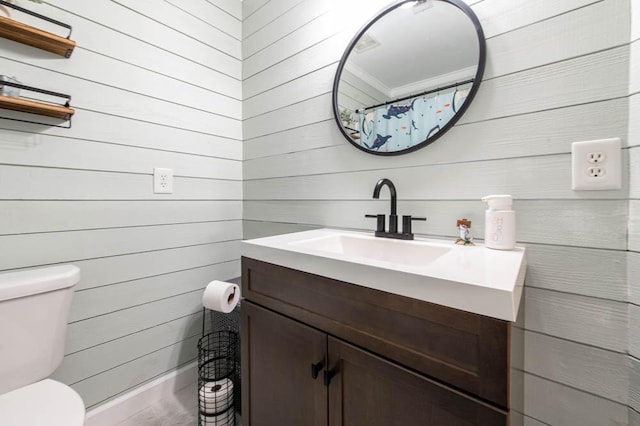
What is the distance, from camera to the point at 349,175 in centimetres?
121

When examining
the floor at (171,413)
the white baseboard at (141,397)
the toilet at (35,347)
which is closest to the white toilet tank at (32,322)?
the toilet at (35,347)

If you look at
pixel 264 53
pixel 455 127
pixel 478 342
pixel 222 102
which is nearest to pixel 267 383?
pixel 478 342

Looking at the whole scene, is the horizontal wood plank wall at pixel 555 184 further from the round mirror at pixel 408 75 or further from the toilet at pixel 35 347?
the toilet at pixel 35 347

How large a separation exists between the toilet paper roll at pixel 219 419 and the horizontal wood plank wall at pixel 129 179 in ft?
1.37

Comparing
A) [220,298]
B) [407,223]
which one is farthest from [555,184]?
[220,298]

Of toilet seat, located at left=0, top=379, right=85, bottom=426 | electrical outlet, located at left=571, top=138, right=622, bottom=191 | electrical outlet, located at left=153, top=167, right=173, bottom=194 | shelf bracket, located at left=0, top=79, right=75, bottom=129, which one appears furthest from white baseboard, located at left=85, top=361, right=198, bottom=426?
electrical outlet, located at left=571, top=138, right=622, bottom=191

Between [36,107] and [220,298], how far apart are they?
3.24 feet

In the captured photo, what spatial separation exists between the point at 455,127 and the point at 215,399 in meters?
1.47

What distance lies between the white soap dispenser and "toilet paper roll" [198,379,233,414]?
124 centimetres

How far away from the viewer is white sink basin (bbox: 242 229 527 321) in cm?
46

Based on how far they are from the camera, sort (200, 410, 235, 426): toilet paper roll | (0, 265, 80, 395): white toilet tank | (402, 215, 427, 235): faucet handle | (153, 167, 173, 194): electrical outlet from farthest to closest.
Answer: (153, 167, 173, 194): electrical outlet, (200, 410, 235, 426): toilet paper roll, (402, 215, 427, 235): faucet handle, (0, 265, 80, 395): white toilet tank

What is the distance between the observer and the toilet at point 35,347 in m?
0.75

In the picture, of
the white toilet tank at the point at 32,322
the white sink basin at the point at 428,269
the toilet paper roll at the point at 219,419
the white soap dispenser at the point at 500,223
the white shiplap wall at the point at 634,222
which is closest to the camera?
the white sink basin at the point at 428,269

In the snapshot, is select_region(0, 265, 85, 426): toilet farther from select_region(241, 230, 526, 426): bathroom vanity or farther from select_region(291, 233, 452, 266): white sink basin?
select_region(291, 233, 452, 266): white sink basin
